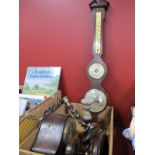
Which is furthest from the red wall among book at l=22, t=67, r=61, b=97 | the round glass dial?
the round glass dial

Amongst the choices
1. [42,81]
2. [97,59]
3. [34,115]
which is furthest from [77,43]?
[34,115]

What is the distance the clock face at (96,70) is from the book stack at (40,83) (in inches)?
13.8

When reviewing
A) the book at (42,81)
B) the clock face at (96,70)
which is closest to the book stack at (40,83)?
the book at (42,81)

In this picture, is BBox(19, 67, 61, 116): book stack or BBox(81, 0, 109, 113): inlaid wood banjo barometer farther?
BBox(19, 67, 61, 116): book stack

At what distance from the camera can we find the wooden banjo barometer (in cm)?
139

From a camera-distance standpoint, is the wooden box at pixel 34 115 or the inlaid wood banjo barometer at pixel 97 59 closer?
the wooden box at pixel 34 115

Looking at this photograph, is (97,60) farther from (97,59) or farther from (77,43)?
(77,43)

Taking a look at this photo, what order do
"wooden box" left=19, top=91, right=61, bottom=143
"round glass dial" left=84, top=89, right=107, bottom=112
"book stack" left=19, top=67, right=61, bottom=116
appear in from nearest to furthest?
"wooden box" left=19, top=91, right=61, bottom=143 → "round glass dial" left=84, top=89, right=107, bottom=112 → "book stack" left=19, top=67, right=61, bottom=116

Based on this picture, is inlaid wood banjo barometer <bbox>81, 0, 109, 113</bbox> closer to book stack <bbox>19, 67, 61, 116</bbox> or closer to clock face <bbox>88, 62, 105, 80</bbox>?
clock face <bbox>88, 62, 105, 80</bbox>

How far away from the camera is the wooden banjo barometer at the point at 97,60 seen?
1.39 meters

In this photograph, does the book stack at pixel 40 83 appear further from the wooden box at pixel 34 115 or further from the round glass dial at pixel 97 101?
the round glass dial at pixel 97 101

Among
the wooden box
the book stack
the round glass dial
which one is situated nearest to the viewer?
the wooden box
